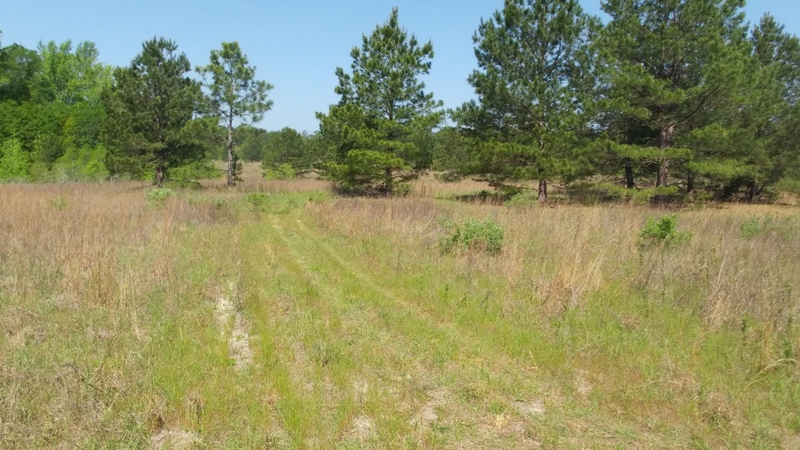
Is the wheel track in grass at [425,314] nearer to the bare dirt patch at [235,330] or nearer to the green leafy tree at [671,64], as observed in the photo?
the bare dirt patch at [235,330]

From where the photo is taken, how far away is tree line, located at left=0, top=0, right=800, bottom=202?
14.6 meters

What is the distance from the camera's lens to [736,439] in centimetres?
285

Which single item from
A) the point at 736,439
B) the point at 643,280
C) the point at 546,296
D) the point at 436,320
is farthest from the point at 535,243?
the point at 736,439

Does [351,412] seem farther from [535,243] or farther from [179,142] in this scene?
[179,142]

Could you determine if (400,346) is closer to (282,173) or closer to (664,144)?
(664,144)

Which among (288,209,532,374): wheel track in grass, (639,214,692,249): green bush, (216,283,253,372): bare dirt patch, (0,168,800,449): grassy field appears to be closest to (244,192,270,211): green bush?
(0,168,800,449): grassy field

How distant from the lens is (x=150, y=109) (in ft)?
68.8

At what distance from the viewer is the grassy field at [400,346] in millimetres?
2924

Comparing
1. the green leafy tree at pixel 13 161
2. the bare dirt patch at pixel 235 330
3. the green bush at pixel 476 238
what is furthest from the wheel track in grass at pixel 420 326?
the green leafy tree at pixel 13 161

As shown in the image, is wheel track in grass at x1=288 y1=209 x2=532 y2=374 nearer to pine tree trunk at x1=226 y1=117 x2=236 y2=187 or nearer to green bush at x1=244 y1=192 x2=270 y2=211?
green bush at x1=244 y1=192 x2=270 y2=211

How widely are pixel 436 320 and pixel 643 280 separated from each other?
3.13 meters

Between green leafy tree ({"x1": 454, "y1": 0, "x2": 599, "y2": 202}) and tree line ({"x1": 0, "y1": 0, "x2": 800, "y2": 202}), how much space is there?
0.05 meters

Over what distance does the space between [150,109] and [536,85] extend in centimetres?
1945

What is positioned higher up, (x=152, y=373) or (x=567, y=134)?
(x=567, y=134)
